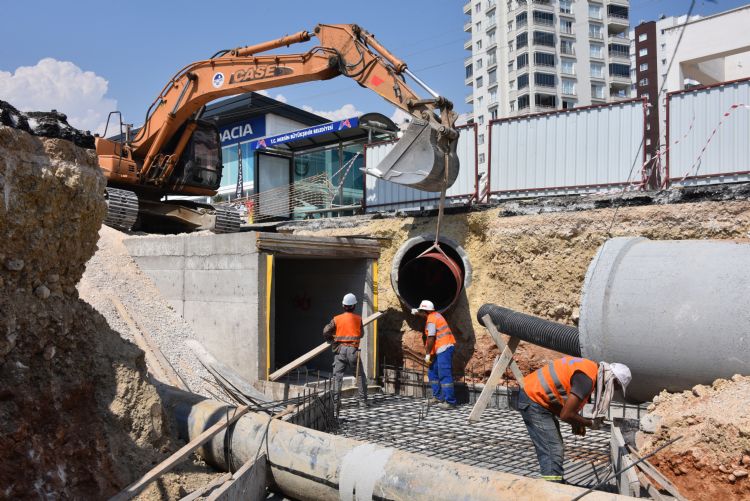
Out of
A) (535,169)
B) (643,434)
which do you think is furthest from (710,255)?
(535,169)

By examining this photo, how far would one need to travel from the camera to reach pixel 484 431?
7719 mm

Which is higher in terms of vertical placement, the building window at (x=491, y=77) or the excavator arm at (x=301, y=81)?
the building window at (x=491, y=77)

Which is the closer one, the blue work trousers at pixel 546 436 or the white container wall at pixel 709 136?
the blue work trousers at pixel 546 436

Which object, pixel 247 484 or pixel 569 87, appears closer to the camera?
pixel 247 484

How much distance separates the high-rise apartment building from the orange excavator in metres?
51.8

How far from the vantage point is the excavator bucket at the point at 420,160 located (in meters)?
9.80

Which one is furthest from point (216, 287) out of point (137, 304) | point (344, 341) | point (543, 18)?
point (543, 18)

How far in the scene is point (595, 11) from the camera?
64.6 meters

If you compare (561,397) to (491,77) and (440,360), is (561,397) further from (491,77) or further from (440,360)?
(491,77)

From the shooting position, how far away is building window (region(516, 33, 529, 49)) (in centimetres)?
6141

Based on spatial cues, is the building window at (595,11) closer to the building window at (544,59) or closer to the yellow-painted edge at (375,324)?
the building window at (544,59)

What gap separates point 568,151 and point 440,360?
4768 mm

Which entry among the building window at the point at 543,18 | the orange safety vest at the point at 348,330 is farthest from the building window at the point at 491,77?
the orange safety vest at the point at 348,330

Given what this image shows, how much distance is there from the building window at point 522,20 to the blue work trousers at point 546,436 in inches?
2456
